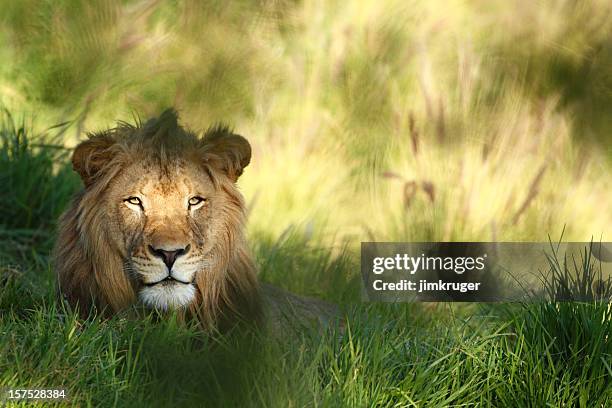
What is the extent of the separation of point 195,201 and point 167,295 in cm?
20

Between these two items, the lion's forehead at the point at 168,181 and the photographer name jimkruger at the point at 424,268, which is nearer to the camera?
the lion's forehead at the point at 168,181

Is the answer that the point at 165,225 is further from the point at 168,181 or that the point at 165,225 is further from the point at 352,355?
the point at 352,355

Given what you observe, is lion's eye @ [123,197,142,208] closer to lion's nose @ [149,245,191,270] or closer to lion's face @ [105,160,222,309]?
lion's face @ [105,160,222,309]

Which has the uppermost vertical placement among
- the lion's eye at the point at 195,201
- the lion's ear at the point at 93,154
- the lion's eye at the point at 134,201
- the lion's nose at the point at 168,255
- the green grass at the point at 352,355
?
the lion's ear at the point at 93,154

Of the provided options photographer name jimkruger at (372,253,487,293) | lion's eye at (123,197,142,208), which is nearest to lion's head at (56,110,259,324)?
lion's eye at (123,197,142,208)

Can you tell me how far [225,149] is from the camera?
1.79 m

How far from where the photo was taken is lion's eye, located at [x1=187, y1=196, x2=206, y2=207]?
175cm

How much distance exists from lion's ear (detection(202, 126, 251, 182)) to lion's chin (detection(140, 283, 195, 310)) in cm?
26

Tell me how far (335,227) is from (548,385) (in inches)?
29.1

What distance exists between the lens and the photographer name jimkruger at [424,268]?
6.46ft

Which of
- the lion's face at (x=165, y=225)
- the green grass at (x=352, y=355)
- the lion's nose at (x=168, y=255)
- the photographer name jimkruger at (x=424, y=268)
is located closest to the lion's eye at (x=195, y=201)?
the lion's face at (x=165, y=225)

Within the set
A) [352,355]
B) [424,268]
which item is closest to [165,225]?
[352,355]

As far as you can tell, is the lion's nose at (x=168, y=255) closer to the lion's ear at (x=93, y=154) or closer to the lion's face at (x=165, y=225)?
the lion's face at (x=165, y=225)

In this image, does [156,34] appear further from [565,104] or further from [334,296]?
[334,296]
